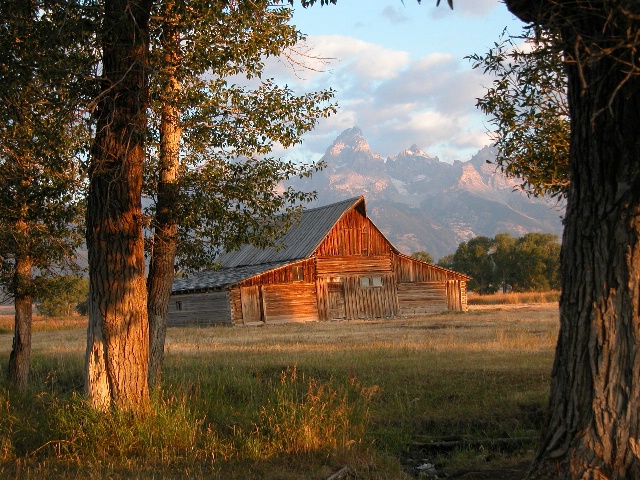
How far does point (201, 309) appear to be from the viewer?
44.0m

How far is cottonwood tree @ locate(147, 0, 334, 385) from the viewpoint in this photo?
10965 millimetres

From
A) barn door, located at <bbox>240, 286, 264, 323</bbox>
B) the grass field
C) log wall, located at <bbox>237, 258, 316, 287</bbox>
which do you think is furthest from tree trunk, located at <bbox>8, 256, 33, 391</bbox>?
barn door, located at <bbox>240, 286, 264, 323</bbox>

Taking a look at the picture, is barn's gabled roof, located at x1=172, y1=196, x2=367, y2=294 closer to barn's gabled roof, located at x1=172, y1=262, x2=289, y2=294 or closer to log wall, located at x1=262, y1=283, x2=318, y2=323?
barn's gabled roof, located at x1=172, y1=262, x2=289, y2=294

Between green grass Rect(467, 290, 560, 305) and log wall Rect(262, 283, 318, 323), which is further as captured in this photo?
green grass Rect(467, 290, 560, 305)

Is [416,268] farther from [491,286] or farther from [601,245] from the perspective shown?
[491,286]

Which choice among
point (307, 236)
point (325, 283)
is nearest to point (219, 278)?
point (307, 236)

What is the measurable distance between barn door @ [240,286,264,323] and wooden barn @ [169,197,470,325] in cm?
6

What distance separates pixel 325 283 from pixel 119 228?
119ft

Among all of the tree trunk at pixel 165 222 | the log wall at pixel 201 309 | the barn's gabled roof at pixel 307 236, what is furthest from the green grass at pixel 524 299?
the tree trunk at pixel 165 222

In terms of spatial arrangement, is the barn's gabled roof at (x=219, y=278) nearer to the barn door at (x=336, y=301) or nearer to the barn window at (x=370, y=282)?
the barn door at (x=336, y=301)

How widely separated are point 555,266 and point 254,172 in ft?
260

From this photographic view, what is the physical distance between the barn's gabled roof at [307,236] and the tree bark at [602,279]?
3769 cm

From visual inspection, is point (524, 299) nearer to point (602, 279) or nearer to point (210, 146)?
point (210, 146)

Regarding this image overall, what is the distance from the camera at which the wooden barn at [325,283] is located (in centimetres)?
4159
